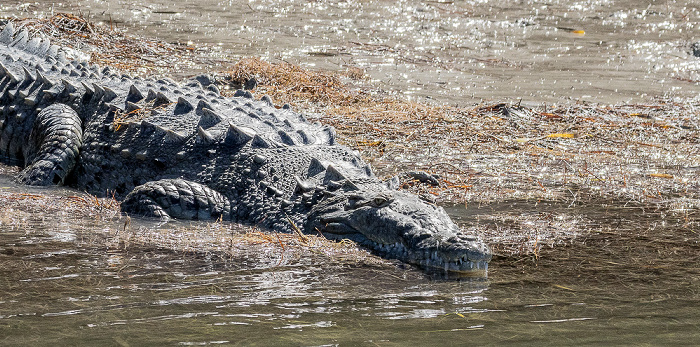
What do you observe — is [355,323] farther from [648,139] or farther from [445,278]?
[648,139]

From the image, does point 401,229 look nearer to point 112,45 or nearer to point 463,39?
point 112,45

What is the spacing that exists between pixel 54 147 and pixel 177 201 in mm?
1592

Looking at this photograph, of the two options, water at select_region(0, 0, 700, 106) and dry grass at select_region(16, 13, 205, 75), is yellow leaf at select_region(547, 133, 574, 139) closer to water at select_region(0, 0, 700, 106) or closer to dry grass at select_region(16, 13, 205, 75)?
water at select_region(0, 0, 700, 106)

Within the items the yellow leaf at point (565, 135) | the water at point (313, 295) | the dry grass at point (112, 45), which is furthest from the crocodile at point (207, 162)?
the yellow leaf at point (565, 135)

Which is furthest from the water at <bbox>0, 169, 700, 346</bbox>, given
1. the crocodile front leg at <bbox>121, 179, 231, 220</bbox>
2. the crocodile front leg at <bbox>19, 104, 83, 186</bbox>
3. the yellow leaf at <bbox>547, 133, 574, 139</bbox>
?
the yellow leaf at <bbox>547, 133, 574, 139</bbox>

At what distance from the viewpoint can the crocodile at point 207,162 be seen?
4531mm

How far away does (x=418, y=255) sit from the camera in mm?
4234

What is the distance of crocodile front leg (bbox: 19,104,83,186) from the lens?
611cm

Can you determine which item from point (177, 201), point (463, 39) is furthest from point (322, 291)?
point (463, 39)

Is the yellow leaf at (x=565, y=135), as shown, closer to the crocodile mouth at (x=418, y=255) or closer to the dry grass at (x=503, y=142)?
the dry grass at (x=503, y=142)

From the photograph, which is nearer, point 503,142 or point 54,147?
point 54,147

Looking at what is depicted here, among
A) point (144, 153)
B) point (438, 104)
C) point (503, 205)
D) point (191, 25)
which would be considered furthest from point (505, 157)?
point (191, 25)

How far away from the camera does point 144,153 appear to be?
575cm

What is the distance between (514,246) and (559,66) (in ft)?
25.5
